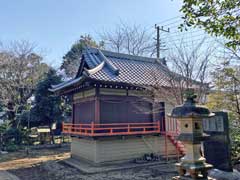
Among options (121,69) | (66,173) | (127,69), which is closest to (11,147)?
(66,173)

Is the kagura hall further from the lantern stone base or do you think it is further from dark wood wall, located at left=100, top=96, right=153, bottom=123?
the lantern stone base

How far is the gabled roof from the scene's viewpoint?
11.1 meters

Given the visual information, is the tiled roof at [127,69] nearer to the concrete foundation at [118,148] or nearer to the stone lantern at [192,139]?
the concrete foundation at [118,148]

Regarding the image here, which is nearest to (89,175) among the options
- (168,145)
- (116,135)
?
(116,135)

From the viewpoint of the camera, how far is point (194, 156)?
15.6 feet

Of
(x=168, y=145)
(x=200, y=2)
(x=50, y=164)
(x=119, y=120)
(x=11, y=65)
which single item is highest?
(x=11, y=65)

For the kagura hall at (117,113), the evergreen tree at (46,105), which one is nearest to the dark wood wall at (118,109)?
the kagura hall at (117,113)

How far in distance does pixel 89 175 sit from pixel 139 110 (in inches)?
178

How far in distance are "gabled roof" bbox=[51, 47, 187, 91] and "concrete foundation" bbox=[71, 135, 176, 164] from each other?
288 cm

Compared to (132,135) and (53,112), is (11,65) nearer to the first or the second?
(53,112)

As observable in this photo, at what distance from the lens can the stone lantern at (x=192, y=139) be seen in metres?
4.69

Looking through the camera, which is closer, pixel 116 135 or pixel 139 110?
pixel 116 135

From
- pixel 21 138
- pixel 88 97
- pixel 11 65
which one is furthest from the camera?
pixel 11 65

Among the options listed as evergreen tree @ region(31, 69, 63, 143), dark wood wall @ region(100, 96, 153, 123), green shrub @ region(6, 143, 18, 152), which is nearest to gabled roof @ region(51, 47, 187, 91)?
dark wood wall @ region(100, 96, 153, 123)
